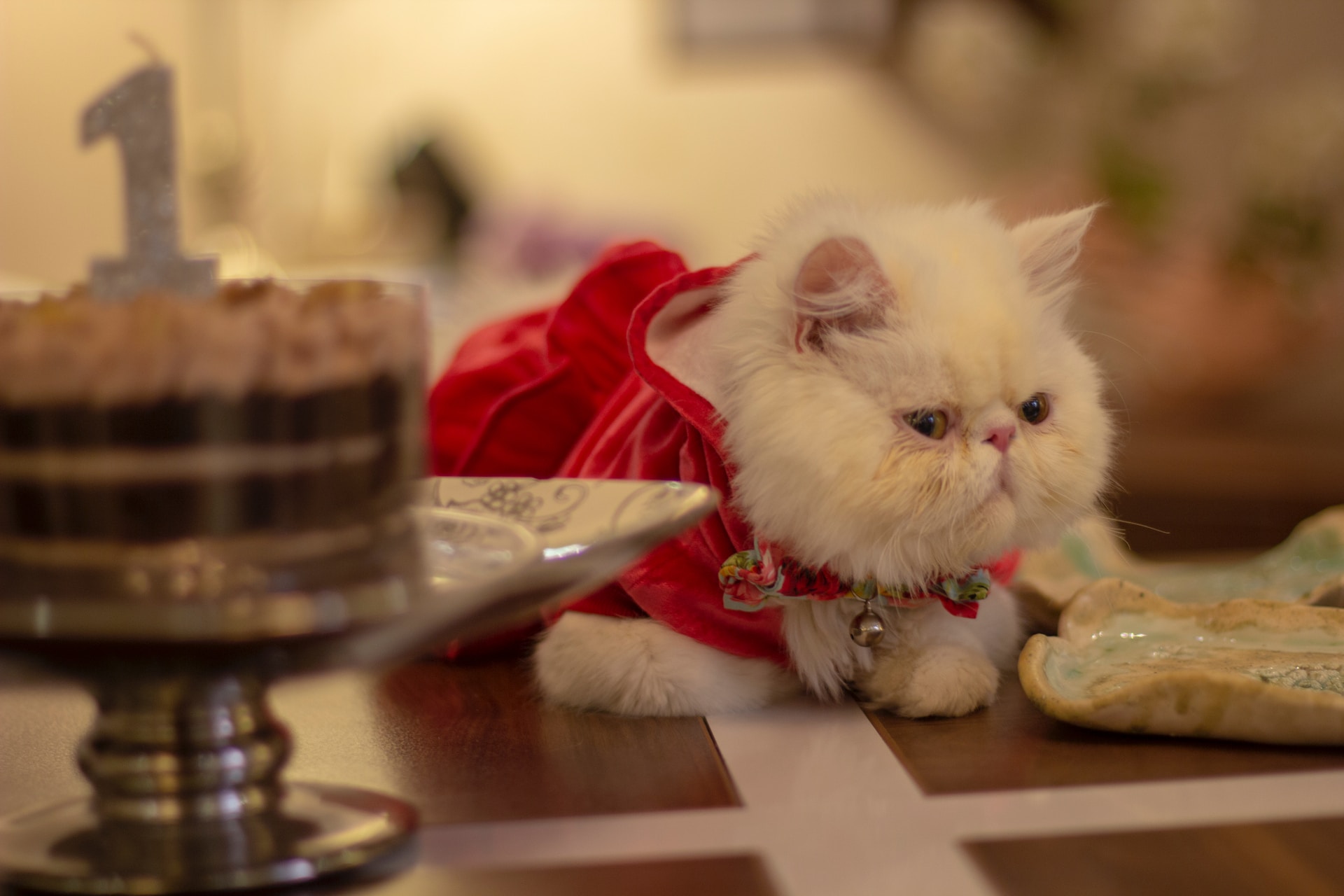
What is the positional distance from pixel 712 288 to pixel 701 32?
2290mm

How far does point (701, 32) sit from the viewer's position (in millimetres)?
2812

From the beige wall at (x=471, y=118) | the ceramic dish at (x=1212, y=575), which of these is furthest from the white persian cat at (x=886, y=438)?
the beige wall at (x=471, y=118)

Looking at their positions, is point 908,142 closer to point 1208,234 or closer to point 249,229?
point 1208,234

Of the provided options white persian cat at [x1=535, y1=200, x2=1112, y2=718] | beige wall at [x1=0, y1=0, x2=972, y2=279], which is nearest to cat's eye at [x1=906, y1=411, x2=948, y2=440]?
white persian cat at [x1=535, y1=200, x2=1112, y2=718]

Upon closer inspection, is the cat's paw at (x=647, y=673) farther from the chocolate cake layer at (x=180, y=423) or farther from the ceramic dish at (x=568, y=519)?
the chocolate cake layer at (x=180, y=423)

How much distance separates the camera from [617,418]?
2.47 ft

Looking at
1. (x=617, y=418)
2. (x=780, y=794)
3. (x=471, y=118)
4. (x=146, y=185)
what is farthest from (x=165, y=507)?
(x=471, y=118)

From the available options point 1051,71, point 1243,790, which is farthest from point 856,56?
point 1243,790

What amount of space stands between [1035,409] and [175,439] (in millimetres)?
436

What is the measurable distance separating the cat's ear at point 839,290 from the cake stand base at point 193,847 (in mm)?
310

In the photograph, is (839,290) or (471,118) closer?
(839,290)

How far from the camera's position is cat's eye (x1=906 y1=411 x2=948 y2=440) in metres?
0.61

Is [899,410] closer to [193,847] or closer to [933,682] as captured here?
[933,682]

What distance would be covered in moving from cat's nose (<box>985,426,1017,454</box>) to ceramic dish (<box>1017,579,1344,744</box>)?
0.11 metres
